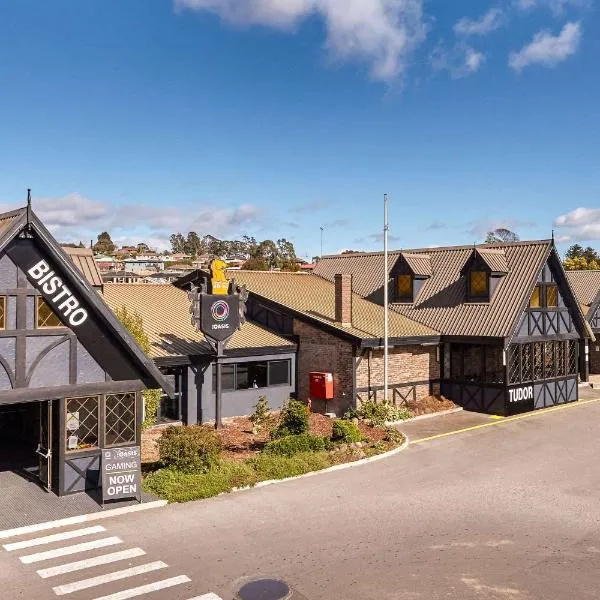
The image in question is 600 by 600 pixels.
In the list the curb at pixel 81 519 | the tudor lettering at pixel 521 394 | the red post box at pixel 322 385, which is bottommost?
the curb at pixel 81 519

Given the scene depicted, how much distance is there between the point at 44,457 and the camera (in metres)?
16.0

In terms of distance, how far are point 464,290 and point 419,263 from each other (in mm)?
3292

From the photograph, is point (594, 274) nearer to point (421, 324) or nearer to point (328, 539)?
point (421, 324)

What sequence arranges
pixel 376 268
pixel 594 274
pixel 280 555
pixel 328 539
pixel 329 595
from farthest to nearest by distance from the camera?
pixel 594 274 → pixel 376 268 → pixel 328 539 → pixel 280 555 → pixel 329 595

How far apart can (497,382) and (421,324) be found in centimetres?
460

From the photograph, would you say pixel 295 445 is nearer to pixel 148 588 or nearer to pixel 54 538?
pixel 54 538

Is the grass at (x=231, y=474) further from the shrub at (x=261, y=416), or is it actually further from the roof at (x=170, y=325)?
the roof at (x=170, y=325)

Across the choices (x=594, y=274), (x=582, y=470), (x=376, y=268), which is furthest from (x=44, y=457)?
(x=594, y=274)

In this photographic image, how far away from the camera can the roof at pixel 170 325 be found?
24672 millimetres

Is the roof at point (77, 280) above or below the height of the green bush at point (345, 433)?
above

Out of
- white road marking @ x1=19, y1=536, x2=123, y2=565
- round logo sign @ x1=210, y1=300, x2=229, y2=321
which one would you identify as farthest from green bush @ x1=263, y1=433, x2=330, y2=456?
white road marking @ x1=19, y1=536, x2=123, y2=565

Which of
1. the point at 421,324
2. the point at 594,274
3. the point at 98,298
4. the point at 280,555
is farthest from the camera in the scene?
the point at 594,274

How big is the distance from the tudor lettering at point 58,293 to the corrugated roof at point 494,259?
20.1m

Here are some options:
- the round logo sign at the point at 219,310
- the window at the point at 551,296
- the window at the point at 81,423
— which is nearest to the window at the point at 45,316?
the window at the point at 81,423
